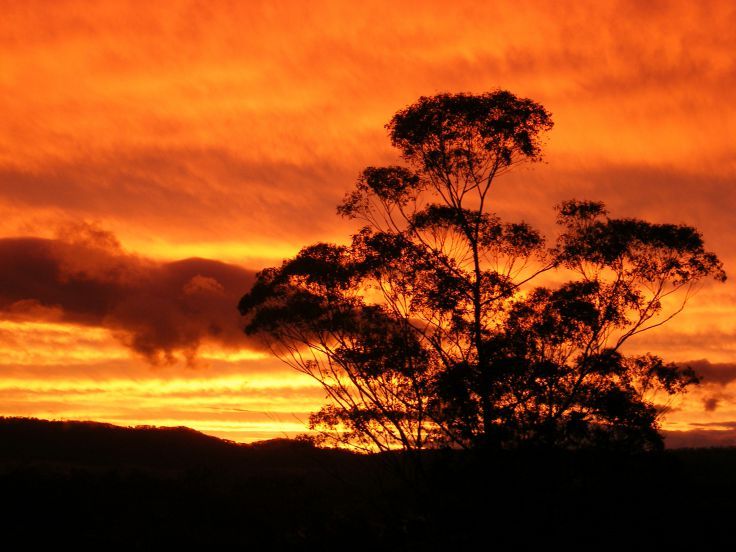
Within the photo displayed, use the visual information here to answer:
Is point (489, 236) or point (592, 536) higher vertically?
point (489, 236)

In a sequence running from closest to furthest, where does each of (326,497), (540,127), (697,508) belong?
(540,127) < (697,508) < (326,497)

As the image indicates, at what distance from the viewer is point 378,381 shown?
4016 cm

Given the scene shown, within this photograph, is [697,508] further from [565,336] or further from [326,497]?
[326,497]

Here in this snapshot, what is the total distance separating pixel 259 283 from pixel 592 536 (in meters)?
20.0

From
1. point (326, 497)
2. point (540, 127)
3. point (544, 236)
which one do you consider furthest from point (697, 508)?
point (326, 497)

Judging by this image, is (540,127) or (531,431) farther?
(540,127)

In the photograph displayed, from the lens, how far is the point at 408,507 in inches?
1575

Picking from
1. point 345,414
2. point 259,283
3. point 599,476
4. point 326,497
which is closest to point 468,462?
point 599,476

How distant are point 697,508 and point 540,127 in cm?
3026

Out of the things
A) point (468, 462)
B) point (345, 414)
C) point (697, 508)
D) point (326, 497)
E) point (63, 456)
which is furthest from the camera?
point (63, 456)

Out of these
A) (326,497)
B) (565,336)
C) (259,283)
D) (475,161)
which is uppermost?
(475,161)

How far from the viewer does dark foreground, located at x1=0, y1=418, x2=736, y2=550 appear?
34.8 meters

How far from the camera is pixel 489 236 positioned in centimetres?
3909

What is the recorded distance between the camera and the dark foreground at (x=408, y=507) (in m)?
34.8
